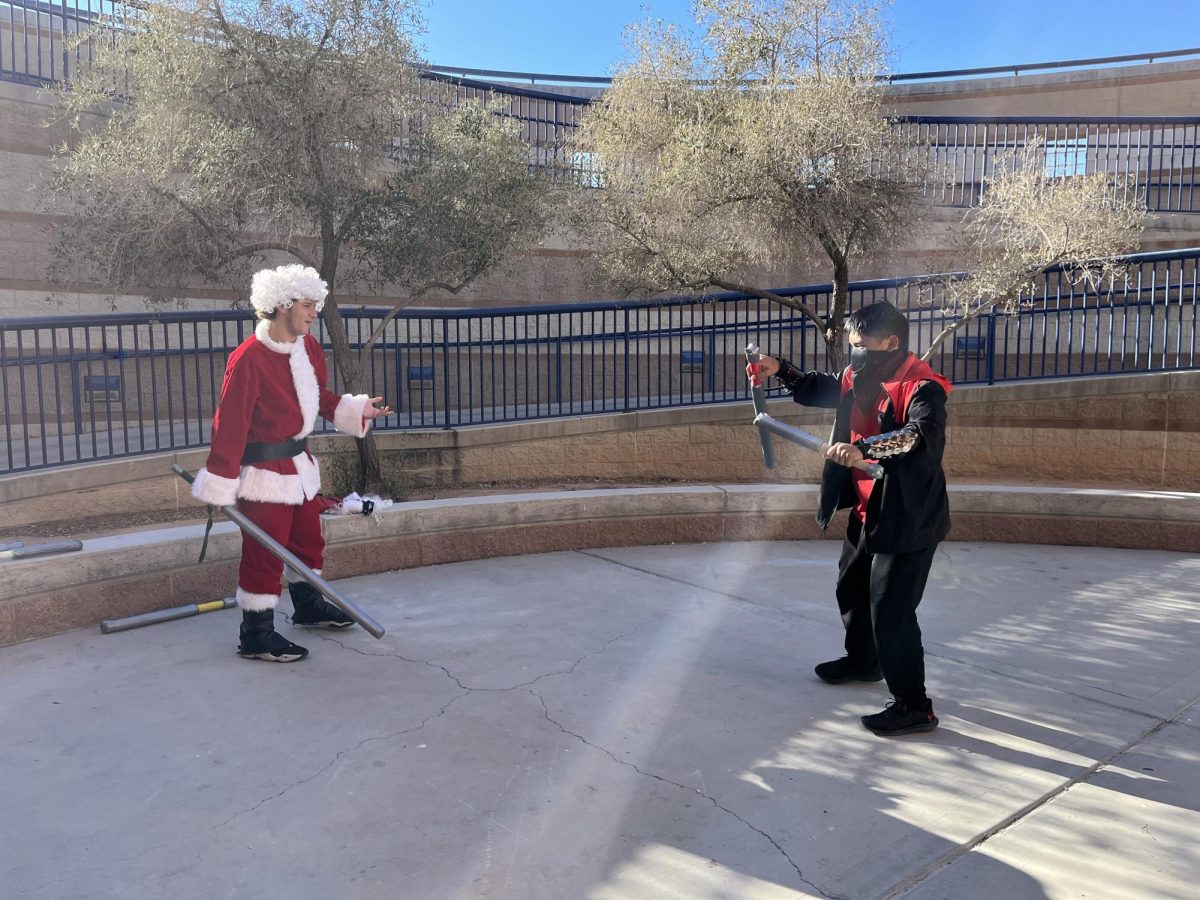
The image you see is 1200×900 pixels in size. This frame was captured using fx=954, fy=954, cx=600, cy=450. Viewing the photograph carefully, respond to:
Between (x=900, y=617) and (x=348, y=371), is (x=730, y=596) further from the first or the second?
(x=348, y=371)

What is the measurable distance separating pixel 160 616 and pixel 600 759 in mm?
2874

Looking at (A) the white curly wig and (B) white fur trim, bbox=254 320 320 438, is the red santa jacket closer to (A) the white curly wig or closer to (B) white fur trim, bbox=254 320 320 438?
(B) white fur trim, bbox=254 320 320 438

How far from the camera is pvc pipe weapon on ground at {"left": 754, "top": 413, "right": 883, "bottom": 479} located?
12.1 feet

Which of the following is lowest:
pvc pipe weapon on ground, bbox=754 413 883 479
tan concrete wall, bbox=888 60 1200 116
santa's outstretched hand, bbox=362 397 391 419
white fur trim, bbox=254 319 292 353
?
pvc pipe weapon on ground, bbox=754 413 883 479

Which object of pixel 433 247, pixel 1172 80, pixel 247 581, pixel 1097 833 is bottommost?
pixel 1097 833

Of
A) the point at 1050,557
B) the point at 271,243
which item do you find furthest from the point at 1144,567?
the point at 271,243

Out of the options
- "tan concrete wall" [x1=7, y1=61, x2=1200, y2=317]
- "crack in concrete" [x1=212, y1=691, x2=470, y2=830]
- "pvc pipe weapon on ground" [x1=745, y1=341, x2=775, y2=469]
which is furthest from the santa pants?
"tan concrete wall" [x1=7, y1=61, x2=1200, y2=317]

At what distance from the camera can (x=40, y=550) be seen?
510 cm

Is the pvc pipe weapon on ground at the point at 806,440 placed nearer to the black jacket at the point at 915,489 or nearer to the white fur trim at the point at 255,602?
the black jacket at the point at 915,489

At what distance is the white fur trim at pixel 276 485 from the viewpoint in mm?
4754

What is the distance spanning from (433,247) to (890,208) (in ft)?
13.9

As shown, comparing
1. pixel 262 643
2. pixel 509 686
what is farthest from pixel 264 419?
pixel 509 686

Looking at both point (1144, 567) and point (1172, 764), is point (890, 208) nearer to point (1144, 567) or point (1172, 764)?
point (1144, 567)

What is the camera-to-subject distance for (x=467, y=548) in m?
6.73
